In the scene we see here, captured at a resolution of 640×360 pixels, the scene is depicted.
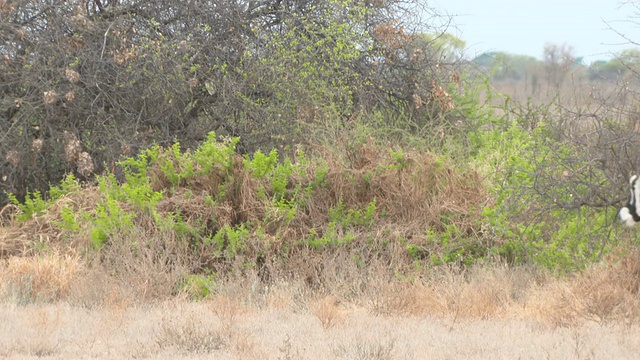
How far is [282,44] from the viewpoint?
13.2m

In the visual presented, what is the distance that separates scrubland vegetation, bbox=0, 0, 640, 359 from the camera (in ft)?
23.5

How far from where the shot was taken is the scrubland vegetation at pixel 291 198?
282 inches

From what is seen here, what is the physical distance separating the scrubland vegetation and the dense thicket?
41 mm

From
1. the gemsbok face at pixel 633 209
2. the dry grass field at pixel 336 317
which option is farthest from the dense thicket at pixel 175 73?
the gemsbok face at pixel 633 209

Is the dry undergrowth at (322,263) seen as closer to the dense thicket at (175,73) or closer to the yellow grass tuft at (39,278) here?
the yellow grass tuft at (39,278)

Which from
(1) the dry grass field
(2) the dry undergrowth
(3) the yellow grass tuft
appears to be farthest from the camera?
(3) the yellow grass tuft

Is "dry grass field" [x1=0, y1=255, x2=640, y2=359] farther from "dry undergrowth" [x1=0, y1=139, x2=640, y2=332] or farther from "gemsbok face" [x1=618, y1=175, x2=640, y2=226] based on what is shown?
"gemsbok face" [x1=618, y1=175, x2=640, y2=226]

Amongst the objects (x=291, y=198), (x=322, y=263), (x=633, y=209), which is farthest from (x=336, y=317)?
(x=291, y=198)

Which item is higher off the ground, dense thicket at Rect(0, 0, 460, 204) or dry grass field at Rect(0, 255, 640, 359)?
dense thicket at Rect(0, 0, 460, 204)

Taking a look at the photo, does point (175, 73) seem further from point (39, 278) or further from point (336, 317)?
point (336, 317)

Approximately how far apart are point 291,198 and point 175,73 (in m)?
3.32

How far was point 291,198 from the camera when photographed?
1034cm

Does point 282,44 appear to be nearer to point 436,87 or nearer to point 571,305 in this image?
point 436,87

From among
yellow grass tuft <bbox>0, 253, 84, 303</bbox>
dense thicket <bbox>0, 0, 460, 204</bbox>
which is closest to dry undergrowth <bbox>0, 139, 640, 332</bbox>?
yellow grass tuft <bbox>0, 253, 84, 303</bbox>
